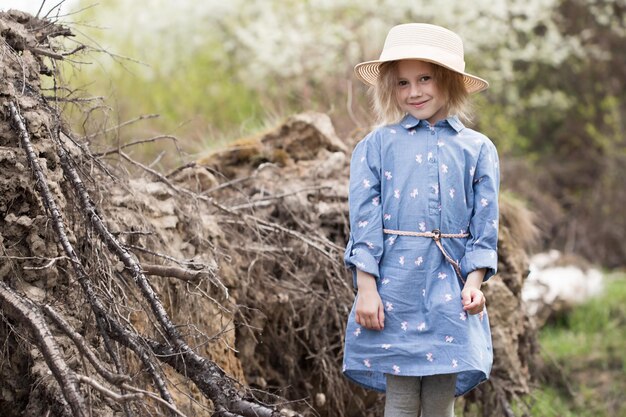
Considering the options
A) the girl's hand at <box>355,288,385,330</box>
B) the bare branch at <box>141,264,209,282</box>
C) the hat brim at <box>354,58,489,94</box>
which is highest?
the hat brim at <box>354,58,489,94</box>

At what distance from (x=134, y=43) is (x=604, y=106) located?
6235 mm

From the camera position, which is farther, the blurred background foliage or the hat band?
the blurred background foliage

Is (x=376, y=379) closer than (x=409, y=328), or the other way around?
(x=409, y=328)

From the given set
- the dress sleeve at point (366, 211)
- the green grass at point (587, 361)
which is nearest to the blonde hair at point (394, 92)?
the dress sleeve at point (366, 211)

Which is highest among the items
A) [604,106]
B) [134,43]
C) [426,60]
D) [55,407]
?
[134,43]

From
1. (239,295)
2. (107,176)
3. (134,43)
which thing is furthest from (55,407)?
(134,43)

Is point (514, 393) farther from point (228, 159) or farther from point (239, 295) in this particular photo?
point (228, 159)

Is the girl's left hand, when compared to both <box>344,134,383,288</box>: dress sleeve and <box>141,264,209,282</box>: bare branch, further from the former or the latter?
<box>141,264,209,282</box>: bare branch

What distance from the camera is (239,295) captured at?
→ 3627 mm

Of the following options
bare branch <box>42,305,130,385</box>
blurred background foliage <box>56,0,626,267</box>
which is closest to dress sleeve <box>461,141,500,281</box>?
bare branch <box>42,305,130,385</box>

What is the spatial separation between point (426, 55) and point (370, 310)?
798 millimetres

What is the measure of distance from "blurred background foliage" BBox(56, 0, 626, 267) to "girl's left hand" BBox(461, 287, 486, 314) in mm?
7356

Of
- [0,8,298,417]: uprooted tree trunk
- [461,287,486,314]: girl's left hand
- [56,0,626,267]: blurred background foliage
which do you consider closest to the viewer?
[0,8,298,417]: uprooted tree trunk

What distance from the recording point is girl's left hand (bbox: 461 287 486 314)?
109 inches
